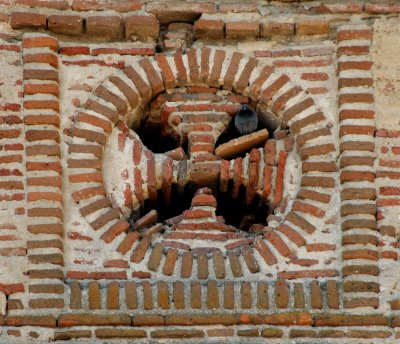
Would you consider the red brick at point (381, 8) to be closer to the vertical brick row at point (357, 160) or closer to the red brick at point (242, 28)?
the vertical brick row at point (357, 160)

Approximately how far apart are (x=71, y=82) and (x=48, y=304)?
4.86ft

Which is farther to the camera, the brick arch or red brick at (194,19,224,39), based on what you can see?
red brick at (194,19,224,39)

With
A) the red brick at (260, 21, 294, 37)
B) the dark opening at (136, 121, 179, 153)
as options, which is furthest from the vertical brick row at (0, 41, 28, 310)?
the red brick at (260, 21, 294, 37)

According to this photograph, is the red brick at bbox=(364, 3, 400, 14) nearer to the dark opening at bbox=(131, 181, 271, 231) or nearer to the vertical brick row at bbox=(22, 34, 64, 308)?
the dark opening at bbox=(131, 181, 271, 231)

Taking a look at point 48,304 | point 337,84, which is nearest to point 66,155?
point 48,304

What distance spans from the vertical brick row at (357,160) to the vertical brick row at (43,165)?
1.71 metres

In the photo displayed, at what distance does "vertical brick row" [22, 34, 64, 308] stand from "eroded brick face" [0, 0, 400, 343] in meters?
0.01

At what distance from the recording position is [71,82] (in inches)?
401

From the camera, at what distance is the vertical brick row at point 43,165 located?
31.6 feet

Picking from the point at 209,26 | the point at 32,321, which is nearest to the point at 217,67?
the point at 209,26

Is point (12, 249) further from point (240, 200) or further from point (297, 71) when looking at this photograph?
point (297, 71)

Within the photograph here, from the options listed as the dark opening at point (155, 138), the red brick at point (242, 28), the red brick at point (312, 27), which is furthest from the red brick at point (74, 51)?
the red brick at point (312, 27)

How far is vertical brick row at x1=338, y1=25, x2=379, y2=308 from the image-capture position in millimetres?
9656

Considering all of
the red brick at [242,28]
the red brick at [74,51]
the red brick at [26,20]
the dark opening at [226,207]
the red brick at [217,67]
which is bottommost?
the dark opening at [226,207]
